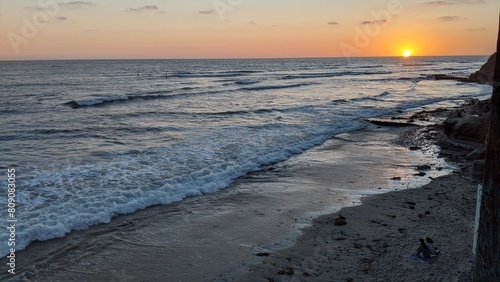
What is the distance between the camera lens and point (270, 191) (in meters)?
10.6

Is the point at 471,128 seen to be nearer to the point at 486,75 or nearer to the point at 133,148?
the point at 133,148

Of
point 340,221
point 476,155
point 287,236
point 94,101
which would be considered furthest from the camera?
point 94,101

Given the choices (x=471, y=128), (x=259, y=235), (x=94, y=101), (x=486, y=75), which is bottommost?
(x=259, y=235)

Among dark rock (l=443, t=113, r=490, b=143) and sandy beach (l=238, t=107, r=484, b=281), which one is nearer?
sandy beach (l=238, t=107, r=484, b=281)

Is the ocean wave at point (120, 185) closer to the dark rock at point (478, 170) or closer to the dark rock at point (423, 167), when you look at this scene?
the dark rock at point (423, 167)

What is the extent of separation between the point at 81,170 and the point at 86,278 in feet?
20.5

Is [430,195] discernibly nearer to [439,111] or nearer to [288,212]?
[288,212]

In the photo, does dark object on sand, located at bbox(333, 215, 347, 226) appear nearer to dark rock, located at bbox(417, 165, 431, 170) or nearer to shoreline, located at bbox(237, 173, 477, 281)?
shoreline, located at bbox(237, 173, 477, 281)

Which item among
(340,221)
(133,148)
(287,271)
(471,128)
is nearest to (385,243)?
(340,221)

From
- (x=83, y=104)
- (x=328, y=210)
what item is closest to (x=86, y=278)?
(x=328, y=210)

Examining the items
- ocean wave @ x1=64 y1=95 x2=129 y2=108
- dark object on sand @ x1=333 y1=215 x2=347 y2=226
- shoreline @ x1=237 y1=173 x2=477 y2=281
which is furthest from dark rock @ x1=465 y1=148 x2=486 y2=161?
ocean wave @ x1=64 y1=95 x2=129 y2=108

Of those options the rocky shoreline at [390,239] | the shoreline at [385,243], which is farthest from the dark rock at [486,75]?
the shoreline at [385,243]

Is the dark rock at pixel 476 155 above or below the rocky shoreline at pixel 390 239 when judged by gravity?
above

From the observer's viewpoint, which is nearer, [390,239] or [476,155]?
[390,239]
